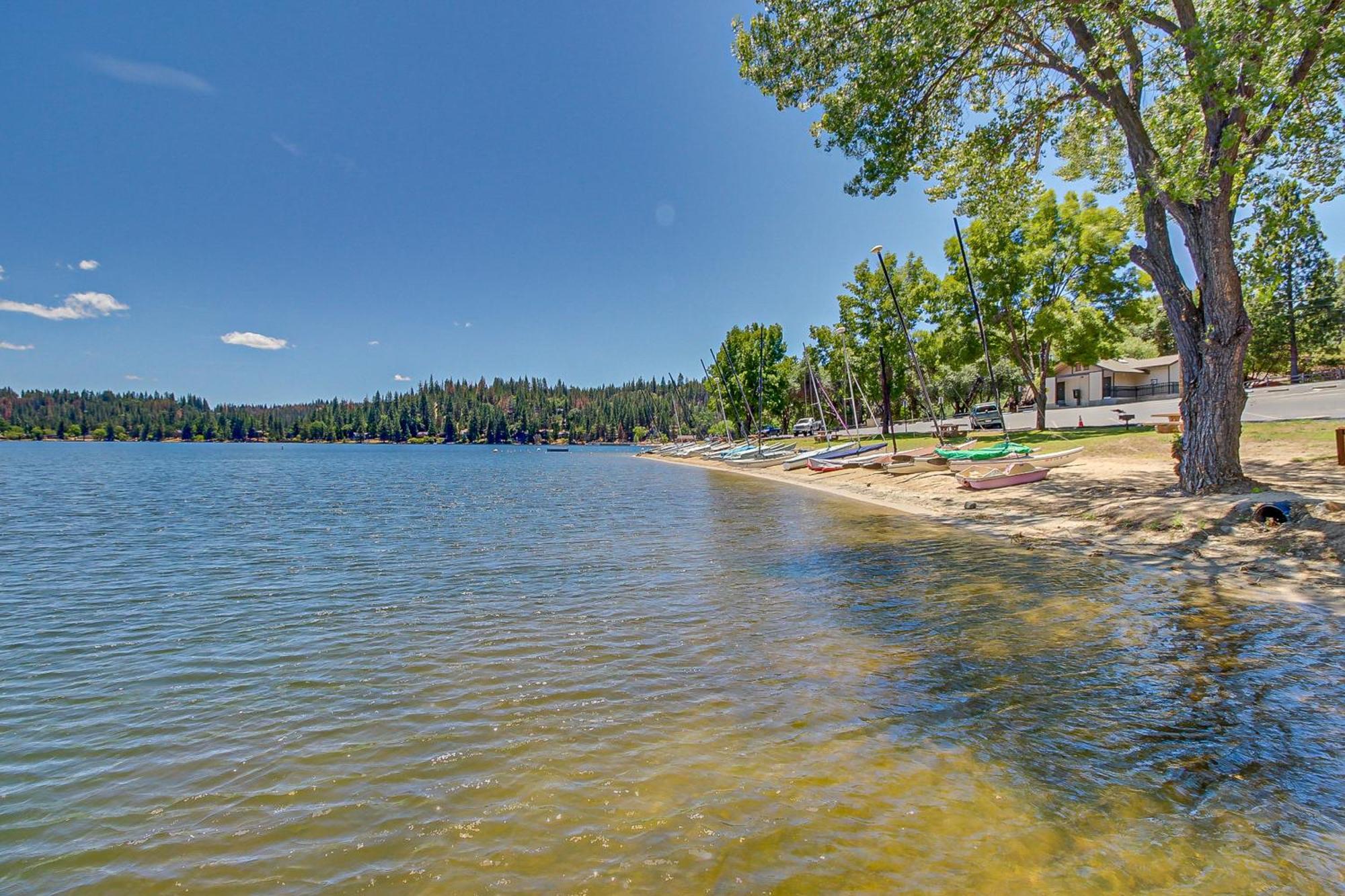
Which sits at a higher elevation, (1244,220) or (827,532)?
(1244,220)

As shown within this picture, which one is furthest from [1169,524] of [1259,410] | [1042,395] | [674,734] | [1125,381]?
[1125,381]

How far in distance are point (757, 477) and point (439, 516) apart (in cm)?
2358

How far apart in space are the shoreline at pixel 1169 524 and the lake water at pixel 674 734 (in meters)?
1.42

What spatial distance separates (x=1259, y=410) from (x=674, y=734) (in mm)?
40730

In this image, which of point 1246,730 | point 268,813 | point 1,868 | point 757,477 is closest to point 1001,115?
point 1246,730

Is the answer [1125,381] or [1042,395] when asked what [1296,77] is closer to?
[1042,395]

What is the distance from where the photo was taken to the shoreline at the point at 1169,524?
994 cm

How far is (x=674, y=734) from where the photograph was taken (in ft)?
18.1

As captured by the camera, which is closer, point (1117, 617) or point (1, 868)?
point (1, 868)

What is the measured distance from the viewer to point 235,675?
737 cm

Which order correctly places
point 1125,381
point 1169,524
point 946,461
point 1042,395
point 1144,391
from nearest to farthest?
point 1169,524, point 946,461, point 1042,395, point 1144,391, point 1125,381

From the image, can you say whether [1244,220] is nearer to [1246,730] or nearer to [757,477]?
[1246,730]

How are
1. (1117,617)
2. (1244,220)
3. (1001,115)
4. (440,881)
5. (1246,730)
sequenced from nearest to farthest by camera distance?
1. (440,881)
2. (1246,730)
3. (1117,617)
4. (1244,220)
5. (1001,115)

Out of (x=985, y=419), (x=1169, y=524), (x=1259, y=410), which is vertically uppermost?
(x=985, y=419)
